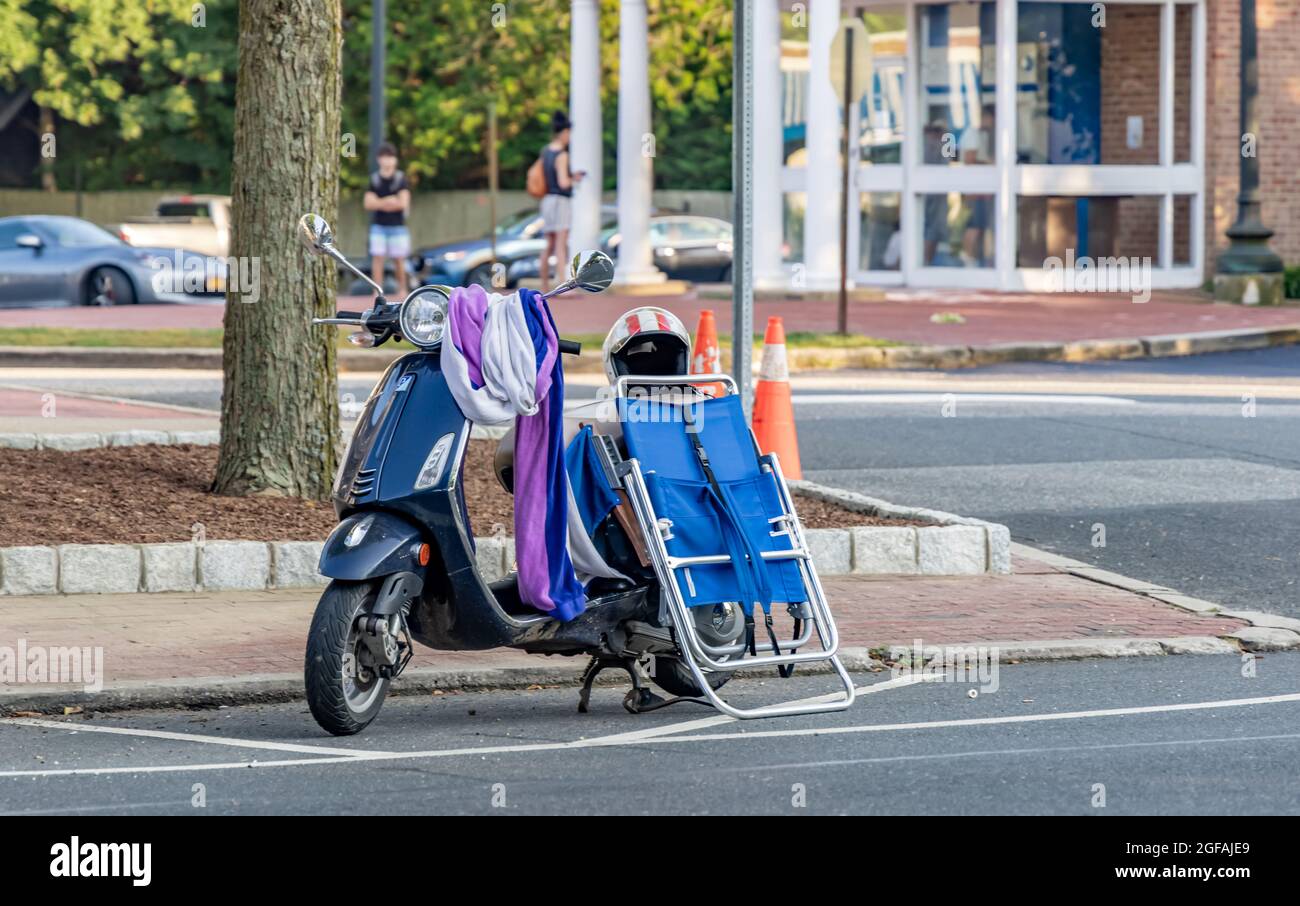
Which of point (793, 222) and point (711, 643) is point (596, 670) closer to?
point (711, 643)

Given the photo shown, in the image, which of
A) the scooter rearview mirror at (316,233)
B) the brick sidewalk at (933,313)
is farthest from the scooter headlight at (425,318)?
the brick sidewalk at (933,313)

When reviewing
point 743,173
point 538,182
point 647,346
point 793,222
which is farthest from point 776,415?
point 793,222

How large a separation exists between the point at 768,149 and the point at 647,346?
18.0 metres

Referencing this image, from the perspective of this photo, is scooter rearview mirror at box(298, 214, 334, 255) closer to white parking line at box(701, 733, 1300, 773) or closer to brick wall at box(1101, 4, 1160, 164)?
white parking line at box(701, 733, 1300, 773)

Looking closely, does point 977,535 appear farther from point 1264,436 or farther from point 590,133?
point 590,133

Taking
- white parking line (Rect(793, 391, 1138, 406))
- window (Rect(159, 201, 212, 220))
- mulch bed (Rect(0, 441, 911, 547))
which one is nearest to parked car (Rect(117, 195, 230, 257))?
window (Rect(159, 201, 212, 220))

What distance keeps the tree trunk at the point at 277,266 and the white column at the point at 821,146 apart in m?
14.8

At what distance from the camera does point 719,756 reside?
6.22m

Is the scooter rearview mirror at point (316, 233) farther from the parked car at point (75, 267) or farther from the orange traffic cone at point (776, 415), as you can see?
the parked car at point (75, 267)

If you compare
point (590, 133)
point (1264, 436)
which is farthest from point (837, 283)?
point (1264, 436)

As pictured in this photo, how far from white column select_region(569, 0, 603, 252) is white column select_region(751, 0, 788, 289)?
2.59 meters

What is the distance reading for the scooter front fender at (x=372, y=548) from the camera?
244 inches

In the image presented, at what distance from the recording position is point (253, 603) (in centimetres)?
844

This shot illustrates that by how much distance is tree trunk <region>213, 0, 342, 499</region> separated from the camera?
9625 mm
